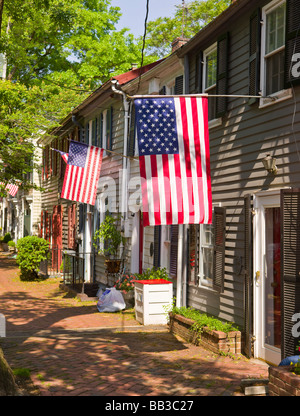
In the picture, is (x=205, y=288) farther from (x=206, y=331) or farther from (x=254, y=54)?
(x=254, y=54)

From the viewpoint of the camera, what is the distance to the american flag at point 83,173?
1381 cm

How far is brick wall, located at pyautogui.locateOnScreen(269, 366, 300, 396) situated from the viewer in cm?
508

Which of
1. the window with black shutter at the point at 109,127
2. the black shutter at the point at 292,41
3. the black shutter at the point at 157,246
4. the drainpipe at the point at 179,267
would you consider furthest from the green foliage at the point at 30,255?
the black shutter at the point at 292,41

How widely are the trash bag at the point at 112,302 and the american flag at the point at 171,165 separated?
594 cm

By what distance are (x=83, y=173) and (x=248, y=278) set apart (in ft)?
22.4

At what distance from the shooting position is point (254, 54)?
27.6 ft

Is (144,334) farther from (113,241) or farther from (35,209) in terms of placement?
(35,209)

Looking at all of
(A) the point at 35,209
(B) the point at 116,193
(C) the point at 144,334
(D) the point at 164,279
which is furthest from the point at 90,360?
(A) the point at 35,209

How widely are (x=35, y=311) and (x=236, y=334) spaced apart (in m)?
6.38

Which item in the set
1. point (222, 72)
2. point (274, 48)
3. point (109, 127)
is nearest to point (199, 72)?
point (222, 72)

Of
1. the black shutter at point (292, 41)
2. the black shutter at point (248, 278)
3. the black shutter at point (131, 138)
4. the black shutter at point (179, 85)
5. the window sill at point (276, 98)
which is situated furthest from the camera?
the black shutter at point (131, 138)

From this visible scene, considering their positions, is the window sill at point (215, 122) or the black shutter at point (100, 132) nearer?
the window sill at point (215, 122)

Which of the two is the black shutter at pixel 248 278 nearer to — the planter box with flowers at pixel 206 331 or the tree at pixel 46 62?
the planter box with flowers at pixel 206 331

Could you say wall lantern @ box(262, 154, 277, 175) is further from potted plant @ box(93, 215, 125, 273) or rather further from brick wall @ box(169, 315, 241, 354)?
potted plant @ box(93, 215, 125, 273)
